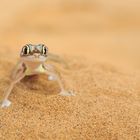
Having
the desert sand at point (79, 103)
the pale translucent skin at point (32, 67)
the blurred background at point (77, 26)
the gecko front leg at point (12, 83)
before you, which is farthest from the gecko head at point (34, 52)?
the blurred background at point (77, 26)

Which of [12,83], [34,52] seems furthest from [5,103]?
[34,52]

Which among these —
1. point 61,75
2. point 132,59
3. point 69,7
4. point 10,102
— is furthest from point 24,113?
point 69,7

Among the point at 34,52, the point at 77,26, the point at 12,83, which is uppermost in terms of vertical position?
the point at 34,52

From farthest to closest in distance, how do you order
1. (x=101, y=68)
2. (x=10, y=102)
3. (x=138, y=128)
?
(x=101, y=68), (x=10, y=102), (x=138, y=128)

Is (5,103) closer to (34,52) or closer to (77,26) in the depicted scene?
(34,52)

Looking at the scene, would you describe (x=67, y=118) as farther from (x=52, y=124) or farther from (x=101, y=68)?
(x=101, y=68)

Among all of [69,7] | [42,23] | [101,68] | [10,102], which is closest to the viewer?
[10,102]

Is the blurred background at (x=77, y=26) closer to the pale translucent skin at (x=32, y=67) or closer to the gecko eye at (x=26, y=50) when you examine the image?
the pale translucent skin at (x=32, y=67)

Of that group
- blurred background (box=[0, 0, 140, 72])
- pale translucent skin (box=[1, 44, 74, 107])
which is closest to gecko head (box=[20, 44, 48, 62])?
pale translucent skin (box=[1, 44, 74, 107])
